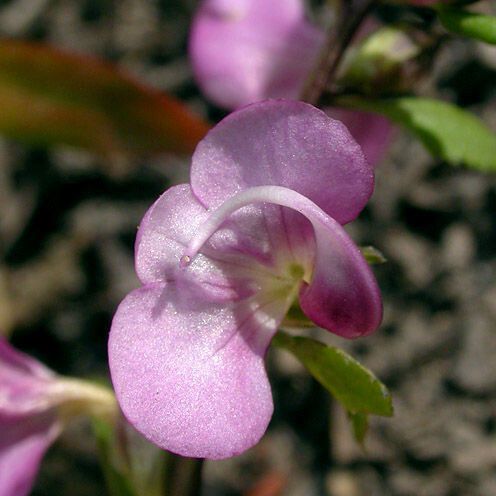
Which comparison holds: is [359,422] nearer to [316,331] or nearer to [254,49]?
[254,49]

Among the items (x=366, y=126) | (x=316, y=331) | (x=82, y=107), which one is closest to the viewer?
(x=366, y=126)

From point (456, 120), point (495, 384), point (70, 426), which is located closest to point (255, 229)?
point (456, 120)

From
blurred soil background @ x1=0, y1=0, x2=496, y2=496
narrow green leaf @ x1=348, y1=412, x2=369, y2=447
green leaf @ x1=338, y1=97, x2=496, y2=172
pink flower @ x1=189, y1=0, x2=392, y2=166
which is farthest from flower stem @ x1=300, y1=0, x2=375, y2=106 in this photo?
blurred soil background @ x1=0, y1=0, x2=496, y2=496

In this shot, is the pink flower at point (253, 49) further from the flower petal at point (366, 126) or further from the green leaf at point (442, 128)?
the green leaf at point (442, 128)

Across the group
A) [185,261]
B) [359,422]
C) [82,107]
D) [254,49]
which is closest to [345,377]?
[359,422]

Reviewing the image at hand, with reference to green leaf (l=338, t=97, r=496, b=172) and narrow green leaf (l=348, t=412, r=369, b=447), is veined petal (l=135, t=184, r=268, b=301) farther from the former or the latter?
green leaf (l=338, t=97, r=496, b=172)

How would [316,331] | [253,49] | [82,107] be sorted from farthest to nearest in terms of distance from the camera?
[316,331], [82,107], [253,49]
